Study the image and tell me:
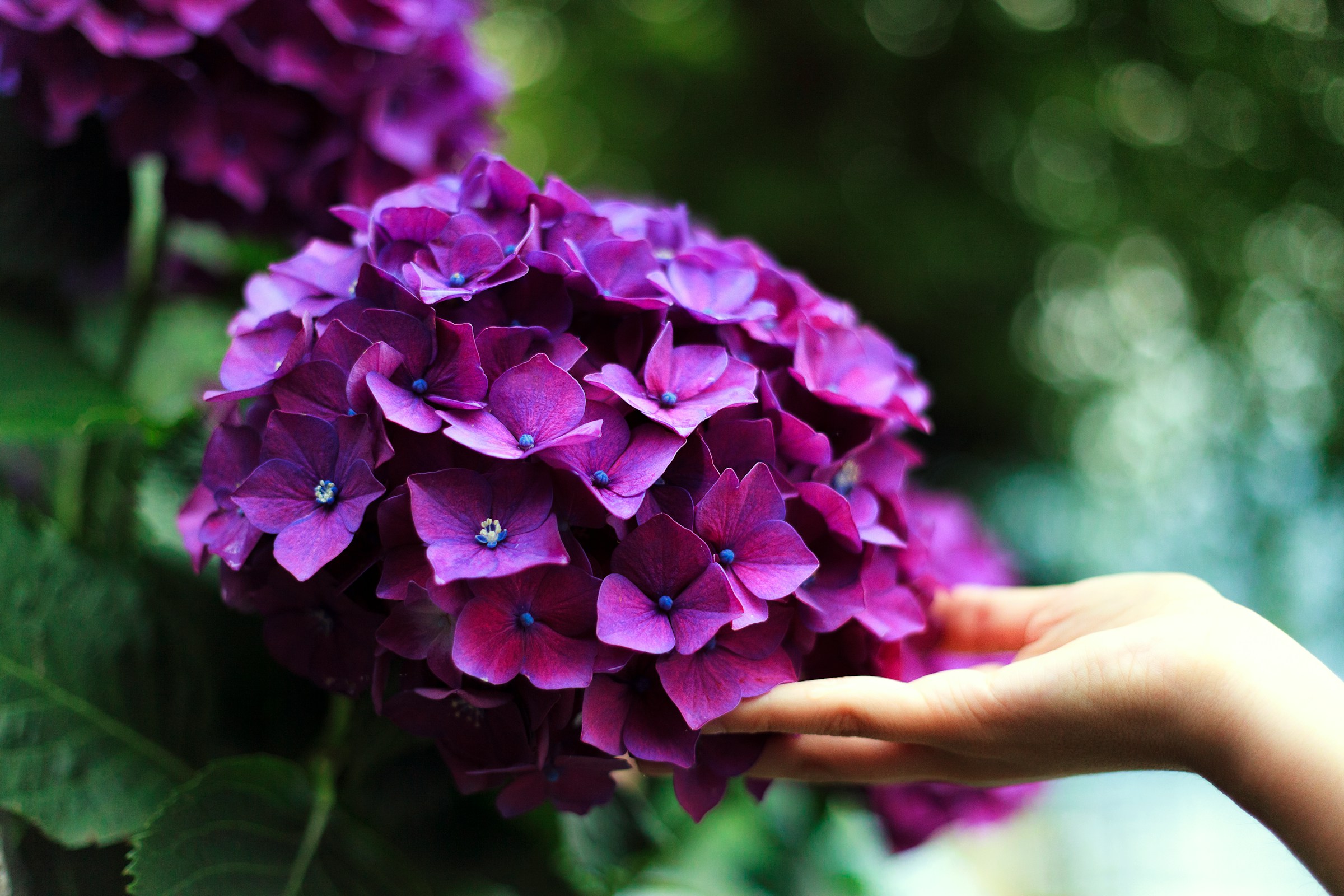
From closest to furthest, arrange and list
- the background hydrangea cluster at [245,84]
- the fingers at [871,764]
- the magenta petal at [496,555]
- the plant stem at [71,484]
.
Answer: the magenta petal at [496,555] → the fingers at [871,764] → the background hydrangea cluster at [245,84] → the plant stem at [71,484]

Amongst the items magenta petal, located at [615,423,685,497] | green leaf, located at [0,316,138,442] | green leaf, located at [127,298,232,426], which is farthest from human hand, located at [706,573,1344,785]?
green leaf, located at [127,298,232,426]

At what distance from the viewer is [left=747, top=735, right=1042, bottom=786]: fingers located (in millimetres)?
417

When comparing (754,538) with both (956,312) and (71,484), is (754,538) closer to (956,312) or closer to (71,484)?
Answer: (71,484)

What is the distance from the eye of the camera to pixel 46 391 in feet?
1.88

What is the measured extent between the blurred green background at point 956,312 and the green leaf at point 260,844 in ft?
0.10

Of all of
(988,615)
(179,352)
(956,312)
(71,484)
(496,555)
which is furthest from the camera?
(956,312)

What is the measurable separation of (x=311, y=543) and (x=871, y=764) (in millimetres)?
280

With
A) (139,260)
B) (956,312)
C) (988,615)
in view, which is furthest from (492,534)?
(956,312)

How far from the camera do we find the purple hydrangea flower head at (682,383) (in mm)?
354

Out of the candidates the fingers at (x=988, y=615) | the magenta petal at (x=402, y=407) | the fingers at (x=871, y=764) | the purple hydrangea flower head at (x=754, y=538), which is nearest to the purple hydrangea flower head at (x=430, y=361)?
the magenta petal at (x=402, y=407)

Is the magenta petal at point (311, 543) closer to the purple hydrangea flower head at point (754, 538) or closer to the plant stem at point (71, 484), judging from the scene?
the purple hydrangea flower head at point (754, 538)

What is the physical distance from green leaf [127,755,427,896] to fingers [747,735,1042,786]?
0.22 m

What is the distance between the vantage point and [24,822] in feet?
1.45

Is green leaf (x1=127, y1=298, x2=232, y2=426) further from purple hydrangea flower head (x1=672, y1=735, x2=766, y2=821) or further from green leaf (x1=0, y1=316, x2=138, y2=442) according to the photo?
purple hydrangea flower head (x1=672, y1=735, x2=766, y2=821)
